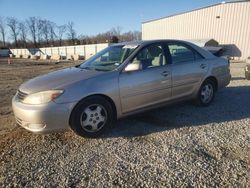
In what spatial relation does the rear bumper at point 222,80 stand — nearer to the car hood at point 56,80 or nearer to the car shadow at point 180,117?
the car shadow at point 180,117

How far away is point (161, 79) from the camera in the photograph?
192 inches

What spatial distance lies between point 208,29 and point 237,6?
441 cm

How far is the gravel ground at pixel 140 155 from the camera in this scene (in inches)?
120

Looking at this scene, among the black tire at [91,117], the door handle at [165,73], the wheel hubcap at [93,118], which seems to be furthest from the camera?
the door handle at [165,73]

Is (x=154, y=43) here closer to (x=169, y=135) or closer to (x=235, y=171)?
(x=169, y=135)

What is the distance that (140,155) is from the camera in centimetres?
363

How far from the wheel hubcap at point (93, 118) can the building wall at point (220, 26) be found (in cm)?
2563

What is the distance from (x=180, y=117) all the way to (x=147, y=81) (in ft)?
3.74

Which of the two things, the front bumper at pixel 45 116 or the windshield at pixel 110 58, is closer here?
the front bumper at pixel 45 116

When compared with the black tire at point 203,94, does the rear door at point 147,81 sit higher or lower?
higher

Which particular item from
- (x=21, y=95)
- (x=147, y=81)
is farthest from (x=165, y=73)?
(x=21, y=95)

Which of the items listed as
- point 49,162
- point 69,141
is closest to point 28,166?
point 49,162

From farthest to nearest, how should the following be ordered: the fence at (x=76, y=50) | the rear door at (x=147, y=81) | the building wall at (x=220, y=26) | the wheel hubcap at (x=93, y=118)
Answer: the fence at (x=76, y=50)
the building wall at (x=220, y=26)
the rear door at (x=147, y=81)
the wheel hubcap at (x=93, y=118)

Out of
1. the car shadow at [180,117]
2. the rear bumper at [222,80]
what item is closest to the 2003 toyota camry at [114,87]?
the car shadow at [180,117]
